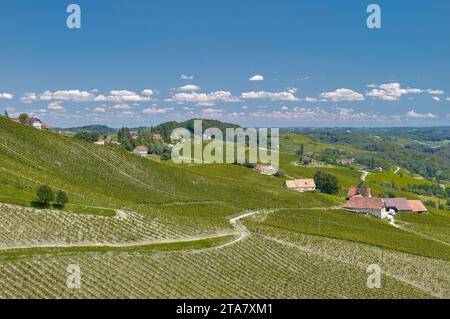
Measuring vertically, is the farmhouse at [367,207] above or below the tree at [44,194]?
below

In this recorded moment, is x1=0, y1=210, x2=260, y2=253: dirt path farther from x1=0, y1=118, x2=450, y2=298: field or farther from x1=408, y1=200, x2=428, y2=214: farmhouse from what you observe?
x1=408, y1=200, x2=428, y2=214: farmhouse

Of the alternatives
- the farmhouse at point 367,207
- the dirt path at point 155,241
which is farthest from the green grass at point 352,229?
the farmhouse at point 367,207

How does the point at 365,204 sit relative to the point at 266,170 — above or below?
below

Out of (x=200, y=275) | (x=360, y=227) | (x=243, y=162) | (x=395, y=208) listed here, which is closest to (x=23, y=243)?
(x=200, y=275)

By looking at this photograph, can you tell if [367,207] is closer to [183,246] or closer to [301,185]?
[301,185]

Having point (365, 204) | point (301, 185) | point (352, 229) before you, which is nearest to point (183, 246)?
point (352, 229)

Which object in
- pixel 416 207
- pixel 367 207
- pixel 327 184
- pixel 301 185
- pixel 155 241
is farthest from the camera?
pixel 327 184

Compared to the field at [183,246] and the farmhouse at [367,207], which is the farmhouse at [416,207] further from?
the field at [183,246]
